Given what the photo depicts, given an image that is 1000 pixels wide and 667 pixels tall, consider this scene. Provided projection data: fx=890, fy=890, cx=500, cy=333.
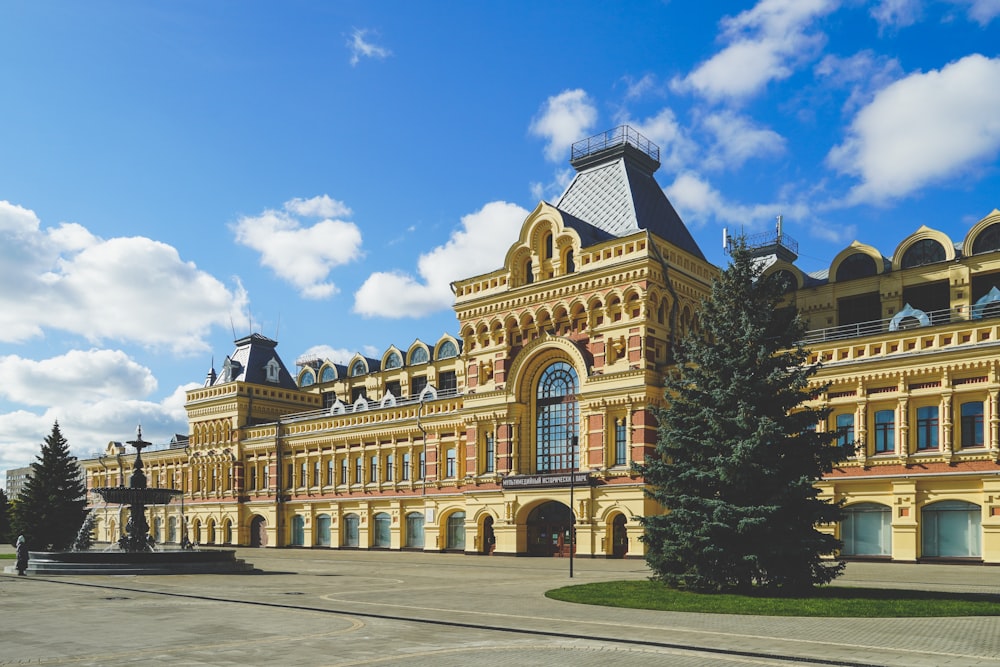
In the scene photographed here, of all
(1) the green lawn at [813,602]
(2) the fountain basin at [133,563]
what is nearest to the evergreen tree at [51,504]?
(2) the fountain basin at [133,563]

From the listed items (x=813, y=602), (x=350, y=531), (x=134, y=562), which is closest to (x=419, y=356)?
(x=350, y=531)

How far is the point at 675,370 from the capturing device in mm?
44562

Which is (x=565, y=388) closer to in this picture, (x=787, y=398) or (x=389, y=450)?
(x=389, y=450)

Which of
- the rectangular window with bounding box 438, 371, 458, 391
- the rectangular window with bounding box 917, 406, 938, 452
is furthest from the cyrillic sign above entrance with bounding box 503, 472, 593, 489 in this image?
the rectangular window with bounding box 438, 371, 458, 391

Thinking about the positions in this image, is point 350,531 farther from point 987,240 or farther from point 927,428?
point 987,240

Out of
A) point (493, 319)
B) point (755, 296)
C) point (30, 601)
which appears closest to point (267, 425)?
point (493, 319)

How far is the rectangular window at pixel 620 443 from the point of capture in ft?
154

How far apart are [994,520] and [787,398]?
17738mm

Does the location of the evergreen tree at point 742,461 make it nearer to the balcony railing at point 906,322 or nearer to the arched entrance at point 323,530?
the balcony railing at point 906,322

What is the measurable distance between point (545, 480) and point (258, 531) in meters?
34.1

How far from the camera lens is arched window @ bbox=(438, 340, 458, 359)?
69875mm

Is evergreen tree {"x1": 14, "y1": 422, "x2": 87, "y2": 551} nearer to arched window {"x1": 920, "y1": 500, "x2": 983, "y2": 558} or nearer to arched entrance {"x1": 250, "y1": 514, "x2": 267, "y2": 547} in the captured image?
arched entrance {"x1": 250, "y1": 514, "x2": 267, "y2": 547}

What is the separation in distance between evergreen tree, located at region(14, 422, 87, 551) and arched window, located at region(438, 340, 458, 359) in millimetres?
27282

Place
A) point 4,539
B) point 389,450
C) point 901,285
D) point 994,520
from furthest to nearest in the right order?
point 4,539
point 389,450
point 901,285
point 994,520
